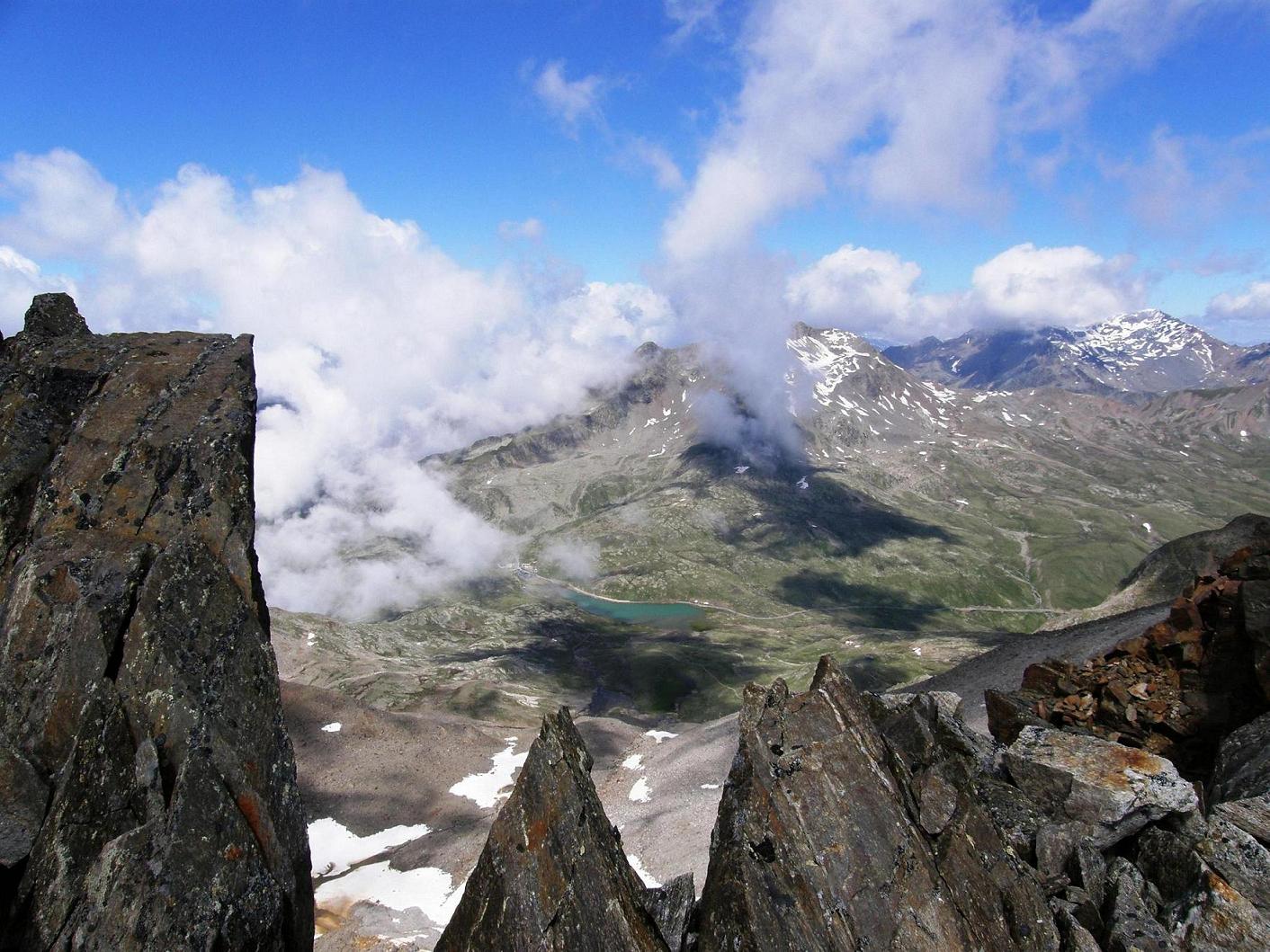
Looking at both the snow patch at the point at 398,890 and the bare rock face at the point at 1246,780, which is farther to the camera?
the snow patch at the point at 398,890

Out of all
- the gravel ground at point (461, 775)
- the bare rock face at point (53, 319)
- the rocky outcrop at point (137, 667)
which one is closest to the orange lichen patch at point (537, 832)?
the rocky outcrop at point (137, 667)

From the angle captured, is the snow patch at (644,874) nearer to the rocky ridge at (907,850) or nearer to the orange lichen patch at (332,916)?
the orange lichen patch at (332,916)

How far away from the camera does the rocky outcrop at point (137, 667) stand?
10094 mm

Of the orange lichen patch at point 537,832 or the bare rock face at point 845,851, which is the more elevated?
the orange lichen patch at point 537,832

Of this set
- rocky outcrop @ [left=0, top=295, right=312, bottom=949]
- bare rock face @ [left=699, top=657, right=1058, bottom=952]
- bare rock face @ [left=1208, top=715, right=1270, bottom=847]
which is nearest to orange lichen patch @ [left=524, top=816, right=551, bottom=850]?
bare rock face @ [left=699, top=657, right=1058, bottom=952]

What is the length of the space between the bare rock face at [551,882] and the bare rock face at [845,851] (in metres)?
2.02

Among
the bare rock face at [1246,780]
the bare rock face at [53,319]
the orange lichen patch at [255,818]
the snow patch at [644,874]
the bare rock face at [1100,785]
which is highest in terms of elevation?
the bare rock face at [53,319]

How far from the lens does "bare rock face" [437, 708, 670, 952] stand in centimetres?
1177

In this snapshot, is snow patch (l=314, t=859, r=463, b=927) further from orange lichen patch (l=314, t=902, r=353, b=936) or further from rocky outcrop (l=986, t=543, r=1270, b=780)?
rocky outcrop (l=986, t=543, r=1270, b=780)

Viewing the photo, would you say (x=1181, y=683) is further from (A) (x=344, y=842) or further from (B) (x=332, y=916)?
(A) (x=344, y=842)

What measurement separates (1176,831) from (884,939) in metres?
9.12

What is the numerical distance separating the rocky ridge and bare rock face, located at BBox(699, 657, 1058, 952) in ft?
0.12

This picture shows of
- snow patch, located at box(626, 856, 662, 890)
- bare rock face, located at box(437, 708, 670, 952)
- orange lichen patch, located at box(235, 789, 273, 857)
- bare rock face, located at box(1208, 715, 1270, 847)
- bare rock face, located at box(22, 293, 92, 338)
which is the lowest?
snow patch, located at box(626, 856, 662, 890)

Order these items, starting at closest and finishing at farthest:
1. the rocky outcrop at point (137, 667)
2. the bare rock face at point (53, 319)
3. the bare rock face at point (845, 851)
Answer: the rocky outcrop at point (137, 667) → the bare rock face at point (845, 851) → the bare rock face at point (53, 319)
